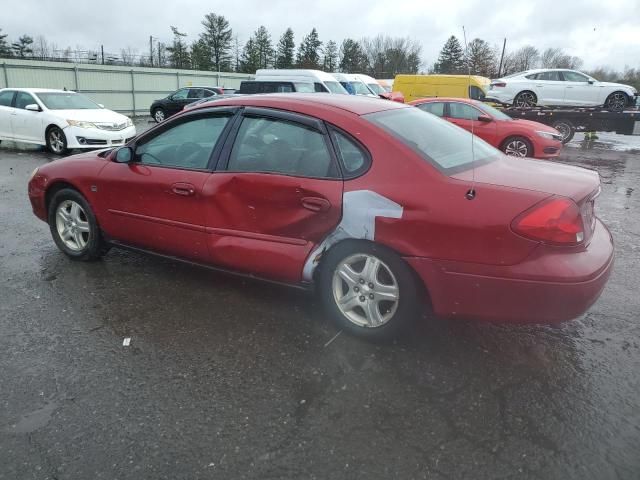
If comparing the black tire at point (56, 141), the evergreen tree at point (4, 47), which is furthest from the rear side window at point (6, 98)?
the evergreen tree at point (4, 47)

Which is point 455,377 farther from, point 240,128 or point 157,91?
point 157,91

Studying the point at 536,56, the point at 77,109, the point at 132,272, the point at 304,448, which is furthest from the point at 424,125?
the point at 536,56

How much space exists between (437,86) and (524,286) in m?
18.2

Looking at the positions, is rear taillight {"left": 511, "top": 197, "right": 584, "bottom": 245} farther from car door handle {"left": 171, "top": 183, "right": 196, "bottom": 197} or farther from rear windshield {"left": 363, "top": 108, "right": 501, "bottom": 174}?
car door handle {"left": 171, "top": 183, "right": 196, "bottom": 197}

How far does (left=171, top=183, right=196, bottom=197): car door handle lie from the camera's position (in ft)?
12.0

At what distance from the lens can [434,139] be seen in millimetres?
Answer: 3422

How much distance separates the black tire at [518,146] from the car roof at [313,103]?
27.4 ft

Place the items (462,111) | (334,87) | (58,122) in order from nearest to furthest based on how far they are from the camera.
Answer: (58,122)
(462,111)
(334,87)

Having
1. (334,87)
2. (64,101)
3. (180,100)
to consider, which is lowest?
(180,100)

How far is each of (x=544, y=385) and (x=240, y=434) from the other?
5.38 ft

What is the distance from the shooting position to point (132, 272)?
4.38 metres

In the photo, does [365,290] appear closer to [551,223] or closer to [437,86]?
[551,223]

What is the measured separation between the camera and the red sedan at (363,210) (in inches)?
108

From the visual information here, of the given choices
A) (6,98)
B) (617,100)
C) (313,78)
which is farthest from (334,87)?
(6,98)
